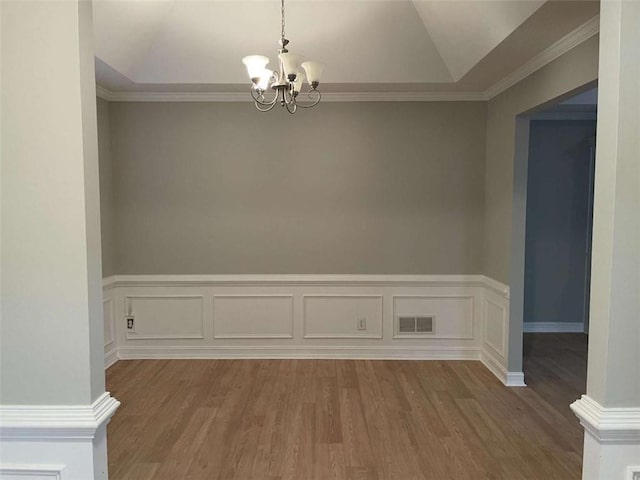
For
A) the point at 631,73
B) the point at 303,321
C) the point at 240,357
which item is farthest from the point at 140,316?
the point at 631,73

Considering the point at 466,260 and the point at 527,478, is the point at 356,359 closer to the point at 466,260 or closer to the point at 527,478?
the point at 466,260

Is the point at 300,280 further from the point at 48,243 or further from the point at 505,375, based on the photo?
the point at 48,243

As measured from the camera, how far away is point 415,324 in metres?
4.28

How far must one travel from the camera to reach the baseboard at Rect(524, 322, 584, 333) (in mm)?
5281

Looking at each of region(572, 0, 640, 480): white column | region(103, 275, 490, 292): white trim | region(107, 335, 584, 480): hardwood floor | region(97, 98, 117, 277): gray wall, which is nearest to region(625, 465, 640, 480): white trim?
region(572, 0, 640, 480): white column

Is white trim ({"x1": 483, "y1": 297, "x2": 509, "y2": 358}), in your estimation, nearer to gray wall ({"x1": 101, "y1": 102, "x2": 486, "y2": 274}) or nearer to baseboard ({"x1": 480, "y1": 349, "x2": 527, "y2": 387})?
baseboard ({"x1": 480, "y1": 349, "x2": 527, "y2": 387})

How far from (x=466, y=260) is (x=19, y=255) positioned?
3784mm

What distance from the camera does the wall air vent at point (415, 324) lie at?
4273 millimetres

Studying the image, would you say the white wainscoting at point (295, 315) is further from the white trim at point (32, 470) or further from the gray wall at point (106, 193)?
the white trim at point (32, 470)

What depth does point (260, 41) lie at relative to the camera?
3521 mm

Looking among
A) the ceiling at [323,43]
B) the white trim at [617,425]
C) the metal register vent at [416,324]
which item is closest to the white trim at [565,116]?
the ceiling at [323,43]

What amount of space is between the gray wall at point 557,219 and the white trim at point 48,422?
16.9ft

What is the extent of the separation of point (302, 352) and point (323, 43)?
9.68ft

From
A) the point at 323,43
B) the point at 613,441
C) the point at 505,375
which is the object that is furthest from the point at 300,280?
the point at 613,441
